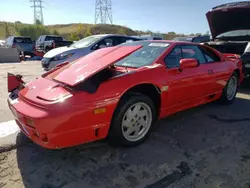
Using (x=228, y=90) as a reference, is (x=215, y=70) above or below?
above

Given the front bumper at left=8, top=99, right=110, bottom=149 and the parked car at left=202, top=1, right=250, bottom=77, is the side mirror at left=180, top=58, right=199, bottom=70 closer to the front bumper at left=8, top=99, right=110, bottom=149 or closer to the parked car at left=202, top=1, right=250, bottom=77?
the front bumper at left=8, top=99, right=110, bottom=149

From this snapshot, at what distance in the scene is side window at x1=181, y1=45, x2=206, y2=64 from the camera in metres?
4.11

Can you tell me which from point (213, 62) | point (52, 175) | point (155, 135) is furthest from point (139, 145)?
point (213, 62)

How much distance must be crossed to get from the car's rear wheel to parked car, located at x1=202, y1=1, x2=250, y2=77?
132 centimetres

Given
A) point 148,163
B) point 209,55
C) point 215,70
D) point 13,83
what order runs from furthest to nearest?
point 209,55 < point 215,70 < point 13,83 < point 148,163

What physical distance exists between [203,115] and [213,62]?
1.01 m

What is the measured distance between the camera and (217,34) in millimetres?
8258

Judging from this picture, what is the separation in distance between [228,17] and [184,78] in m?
4.80

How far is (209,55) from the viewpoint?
4684 millimetres

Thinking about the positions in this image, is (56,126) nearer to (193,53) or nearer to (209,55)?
(193,53)

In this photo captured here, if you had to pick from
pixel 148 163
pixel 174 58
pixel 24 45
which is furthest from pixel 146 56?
pixel 24 45

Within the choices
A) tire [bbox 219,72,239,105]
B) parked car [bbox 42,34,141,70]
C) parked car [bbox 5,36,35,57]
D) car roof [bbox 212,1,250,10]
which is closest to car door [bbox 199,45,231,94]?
tire [bbox 219,72,239,105]

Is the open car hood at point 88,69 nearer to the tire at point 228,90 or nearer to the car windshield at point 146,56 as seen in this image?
the car windshield at point 146,56

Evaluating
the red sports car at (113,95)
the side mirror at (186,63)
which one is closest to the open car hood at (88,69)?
the red sports car at (113,95)
